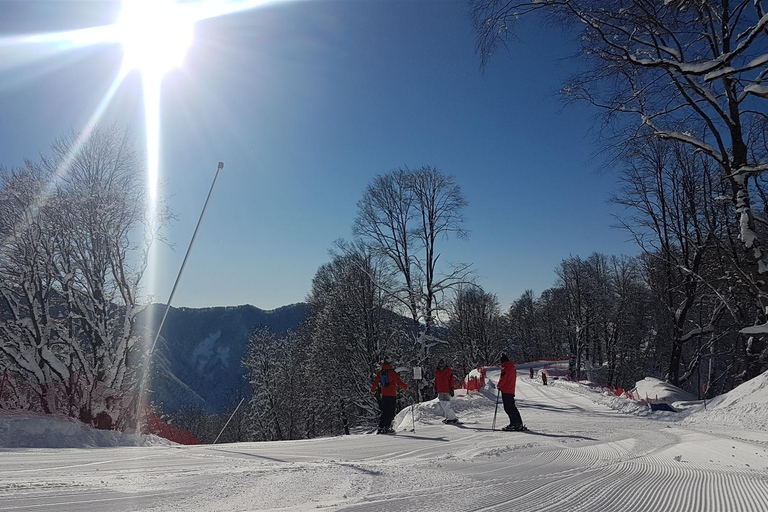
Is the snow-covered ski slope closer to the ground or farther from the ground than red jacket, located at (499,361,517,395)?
closer to the ground

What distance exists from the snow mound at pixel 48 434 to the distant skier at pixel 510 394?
8906mm

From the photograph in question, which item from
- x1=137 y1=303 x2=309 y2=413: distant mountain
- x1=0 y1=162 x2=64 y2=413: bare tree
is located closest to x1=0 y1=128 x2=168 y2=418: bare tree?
x1=0 y1=162 x2=64 y2=413: bare tree

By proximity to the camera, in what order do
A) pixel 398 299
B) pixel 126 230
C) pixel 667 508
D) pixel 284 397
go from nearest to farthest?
pixel 667 508 < pixel 126 230 < pixel 398 299 < pixel 284 397

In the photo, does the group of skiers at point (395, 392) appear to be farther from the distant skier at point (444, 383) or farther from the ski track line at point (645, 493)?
the ski track line at point (645, 493)

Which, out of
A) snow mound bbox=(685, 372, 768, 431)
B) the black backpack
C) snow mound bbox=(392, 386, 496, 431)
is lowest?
snow mound bbox=(392, 386, 496, 431)

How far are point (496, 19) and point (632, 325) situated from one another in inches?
2110

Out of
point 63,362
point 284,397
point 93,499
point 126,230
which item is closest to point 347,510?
point 93,499

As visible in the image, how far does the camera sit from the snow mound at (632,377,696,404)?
17.8m

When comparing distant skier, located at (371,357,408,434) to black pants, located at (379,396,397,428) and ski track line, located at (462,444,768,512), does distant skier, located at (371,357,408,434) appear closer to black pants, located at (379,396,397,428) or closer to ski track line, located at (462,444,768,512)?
black pants, located at (379,396,397,428)

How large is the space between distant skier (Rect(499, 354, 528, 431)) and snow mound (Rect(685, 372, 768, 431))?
4.80 metres

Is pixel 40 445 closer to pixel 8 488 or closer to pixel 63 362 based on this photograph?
pixel 63 362

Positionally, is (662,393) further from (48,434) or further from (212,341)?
(212,341)

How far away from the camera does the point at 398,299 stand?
2481 cm

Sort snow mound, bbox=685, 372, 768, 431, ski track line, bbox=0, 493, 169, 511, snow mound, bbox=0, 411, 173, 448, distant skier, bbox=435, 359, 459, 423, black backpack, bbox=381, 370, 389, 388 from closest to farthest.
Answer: ski track line, bbox=0, 493, 169, 511
snow mound, bbox=0, 411, 173, 448
snow mound, bbox=685, 372, 768, 431
black backpack, bbox=381, 370, 389, 388
distant skier, bbox=435, 359, 459, 423
